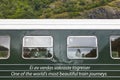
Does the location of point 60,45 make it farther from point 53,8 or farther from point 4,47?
point 53,8

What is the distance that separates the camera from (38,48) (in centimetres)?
1386

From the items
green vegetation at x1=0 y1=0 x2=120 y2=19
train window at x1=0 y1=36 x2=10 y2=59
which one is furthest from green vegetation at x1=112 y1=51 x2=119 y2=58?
green vegetation at x1=0 y1=0 x2=120 y2=19

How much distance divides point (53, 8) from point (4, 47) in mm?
32549

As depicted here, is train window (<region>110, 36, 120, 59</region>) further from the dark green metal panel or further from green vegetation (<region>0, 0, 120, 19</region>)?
green vegetation (<region>0, 0, 120, 19</region>)

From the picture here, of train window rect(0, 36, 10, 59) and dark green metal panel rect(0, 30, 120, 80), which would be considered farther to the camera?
train window rect(0, 36, 10, 59)

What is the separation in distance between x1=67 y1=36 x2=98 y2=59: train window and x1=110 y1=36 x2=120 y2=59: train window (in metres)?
0.53

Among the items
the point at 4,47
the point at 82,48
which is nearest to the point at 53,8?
the point at 4,47

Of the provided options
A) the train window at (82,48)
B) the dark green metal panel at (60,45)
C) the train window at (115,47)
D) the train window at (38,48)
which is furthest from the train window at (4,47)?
the train window at (115,47)

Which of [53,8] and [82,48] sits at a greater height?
[53,8]

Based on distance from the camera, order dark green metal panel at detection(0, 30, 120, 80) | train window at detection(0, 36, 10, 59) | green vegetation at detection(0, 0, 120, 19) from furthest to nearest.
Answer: green vegetation at detection(0, 0, 120, 19), train window at detection(0, 36, 10, 59), dark green metal panel at detection(0, 30, 120, 80)

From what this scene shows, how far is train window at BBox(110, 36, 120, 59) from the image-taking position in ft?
45.4

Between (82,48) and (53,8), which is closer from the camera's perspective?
(82,48)

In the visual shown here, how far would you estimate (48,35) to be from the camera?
549 inches

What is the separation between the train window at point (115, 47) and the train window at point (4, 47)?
3.40m
